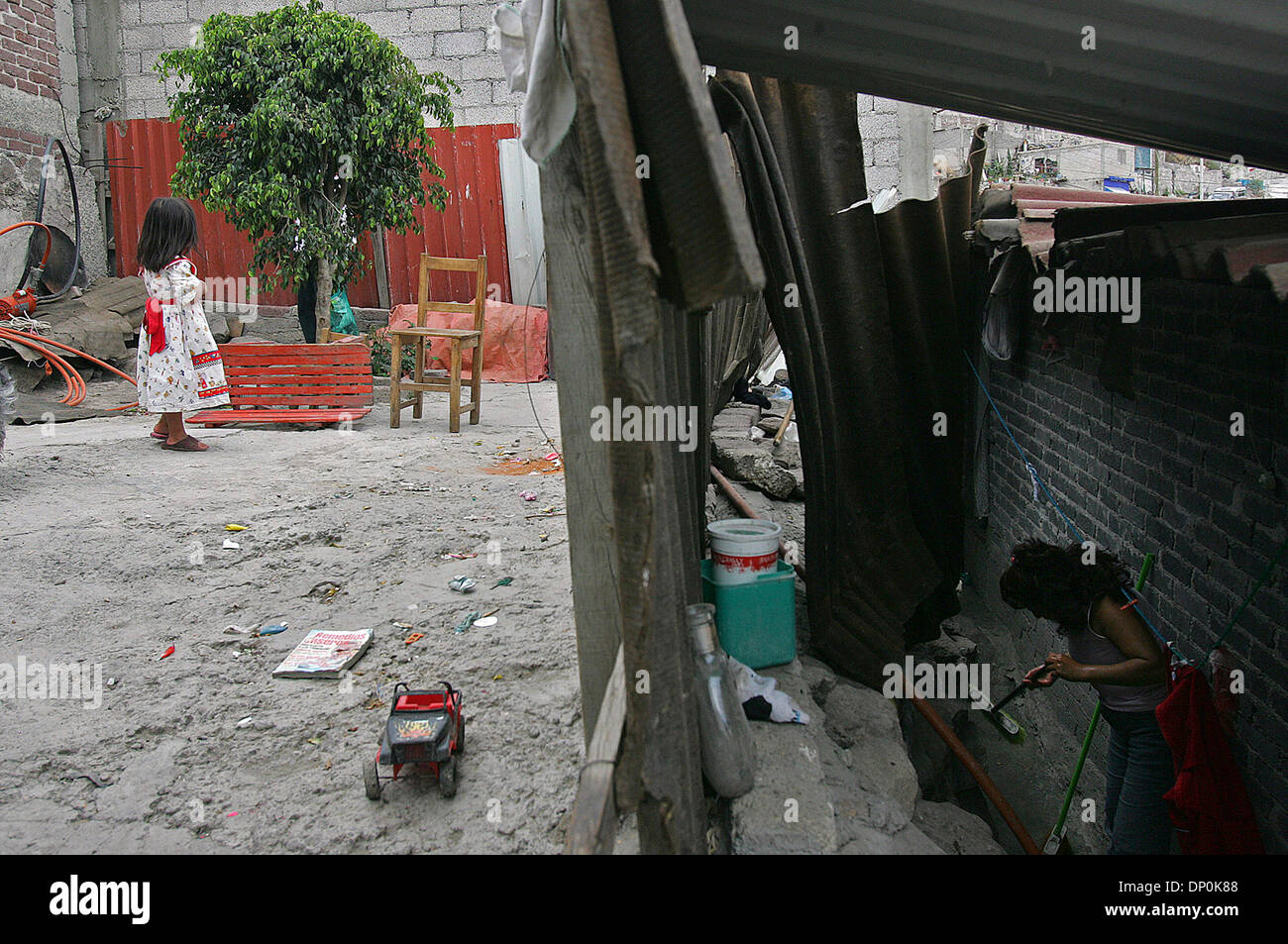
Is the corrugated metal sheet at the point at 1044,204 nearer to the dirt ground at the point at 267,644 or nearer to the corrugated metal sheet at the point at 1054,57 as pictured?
the corrugated metal sheet at the point at 1054,57

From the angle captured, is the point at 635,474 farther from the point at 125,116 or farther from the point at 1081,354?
the point at 125,116

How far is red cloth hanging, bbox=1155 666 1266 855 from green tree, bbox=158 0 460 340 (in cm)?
806

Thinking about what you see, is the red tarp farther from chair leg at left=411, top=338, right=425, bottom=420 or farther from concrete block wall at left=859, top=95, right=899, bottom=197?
concrete block wall at left=859, top=95, right=899, bottom=197

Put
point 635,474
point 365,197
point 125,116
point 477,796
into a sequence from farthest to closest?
point 125,116
point 365,197
point 477,796
point 635,474

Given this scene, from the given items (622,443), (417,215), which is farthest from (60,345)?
(622,443)

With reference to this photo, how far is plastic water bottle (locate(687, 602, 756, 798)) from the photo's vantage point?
2.61m

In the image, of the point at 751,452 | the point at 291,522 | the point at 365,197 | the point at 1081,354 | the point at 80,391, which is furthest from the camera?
the point at 365,197

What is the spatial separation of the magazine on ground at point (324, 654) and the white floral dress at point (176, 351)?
3.88m

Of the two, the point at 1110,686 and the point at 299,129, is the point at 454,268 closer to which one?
the point at 299,129

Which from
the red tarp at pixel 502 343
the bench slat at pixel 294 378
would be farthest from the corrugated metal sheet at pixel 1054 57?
→ the red tarp at pixel 502 343

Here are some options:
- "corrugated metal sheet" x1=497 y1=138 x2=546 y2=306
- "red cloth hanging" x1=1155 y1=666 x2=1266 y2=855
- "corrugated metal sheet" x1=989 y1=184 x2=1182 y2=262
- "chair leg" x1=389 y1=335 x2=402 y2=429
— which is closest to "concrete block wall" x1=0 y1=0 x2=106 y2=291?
"corrugated metal sheet" x1=497 y1=138 x2=546 y2=306

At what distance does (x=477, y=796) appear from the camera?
274cm

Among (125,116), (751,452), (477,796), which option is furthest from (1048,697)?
(125,116)

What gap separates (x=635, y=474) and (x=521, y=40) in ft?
3.55
